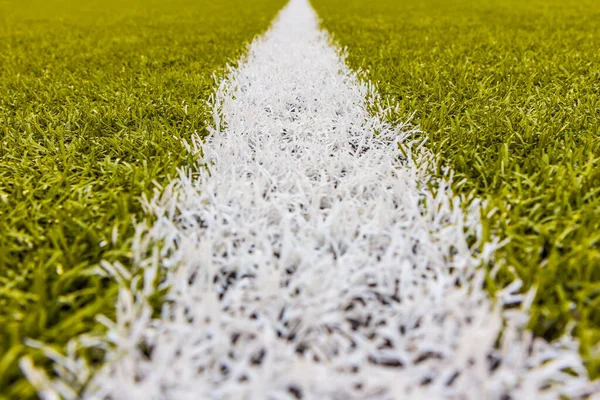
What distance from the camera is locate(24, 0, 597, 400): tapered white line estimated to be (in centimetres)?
88

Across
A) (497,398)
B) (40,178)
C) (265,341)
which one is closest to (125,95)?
(40,178)

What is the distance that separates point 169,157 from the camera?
1847 millimetres

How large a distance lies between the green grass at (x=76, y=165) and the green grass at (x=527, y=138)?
1012mm

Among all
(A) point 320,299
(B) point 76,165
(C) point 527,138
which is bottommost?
(B) point 76,165

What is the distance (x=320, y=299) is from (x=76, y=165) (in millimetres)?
1331

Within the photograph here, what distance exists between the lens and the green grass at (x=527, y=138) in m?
1.12

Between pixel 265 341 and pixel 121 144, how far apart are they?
4.70 ft

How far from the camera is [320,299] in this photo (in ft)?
3.48

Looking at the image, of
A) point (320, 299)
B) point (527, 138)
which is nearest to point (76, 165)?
point (320, 299)

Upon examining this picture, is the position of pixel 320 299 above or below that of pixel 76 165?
above

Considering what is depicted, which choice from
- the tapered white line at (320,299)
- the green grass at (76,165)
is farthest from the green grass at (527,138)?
the green grass at (76,165)

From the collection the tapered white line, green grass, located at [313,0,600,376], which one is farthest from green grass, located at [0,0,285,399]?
green grass, located at [313,0,600,376]

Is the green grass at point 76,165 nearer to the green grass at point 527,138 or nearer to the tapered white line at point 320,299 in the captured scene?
the tapered white line at point 320,299

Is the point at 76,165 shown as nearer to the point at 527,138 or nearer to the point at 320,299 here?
the point at 320,299
